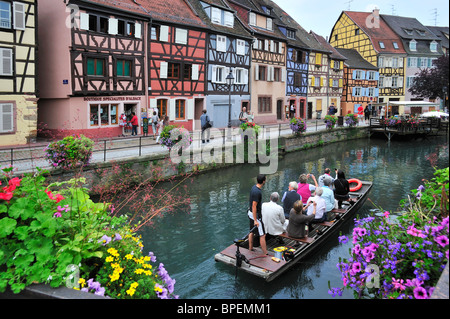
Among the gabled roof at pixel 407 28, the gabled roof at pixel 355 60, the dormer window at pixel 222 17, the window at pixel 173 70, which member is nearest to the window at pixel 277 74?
the dormer window at pixel 222 17

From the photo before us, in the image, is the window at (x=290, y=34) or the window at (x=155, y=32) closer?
the window at (x=155, y=32)

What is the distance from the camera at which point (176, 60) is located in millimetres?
25328

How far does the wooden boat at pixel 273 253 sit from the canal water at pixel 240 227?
16.9 inches

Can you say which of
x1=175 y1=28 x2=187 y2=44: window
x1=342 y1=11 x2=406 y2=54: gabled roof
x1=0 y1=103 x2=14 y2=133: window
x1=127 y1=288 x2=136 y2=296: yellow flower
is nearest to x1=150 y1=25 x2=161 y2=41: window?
x1=175 y1=28 x2=187 y2=44: window

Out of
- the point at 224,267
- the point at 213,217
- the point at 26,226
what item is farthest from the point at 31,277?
the point at 213,217

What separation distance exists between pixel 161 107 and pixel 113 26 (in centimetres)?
574

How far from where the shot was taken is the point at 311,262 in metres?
9.16

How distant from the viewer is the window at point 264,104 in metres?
34.3

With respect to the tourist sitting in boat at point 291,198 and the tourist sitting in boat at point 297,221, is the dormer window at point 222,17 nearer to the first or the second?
the tourist sitting in boat at point 291,198

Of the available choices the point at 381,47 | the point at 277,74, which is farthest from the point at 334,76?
the point at 277,74

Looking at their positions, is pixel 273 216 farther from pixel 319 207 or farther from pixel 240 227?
pixel 240 227

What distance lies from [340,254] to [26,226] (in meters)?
8.10

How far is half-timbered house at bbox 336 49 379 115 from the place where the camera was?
1933 inches

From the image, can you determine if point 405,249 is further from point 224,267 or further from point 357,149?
point 357,149
